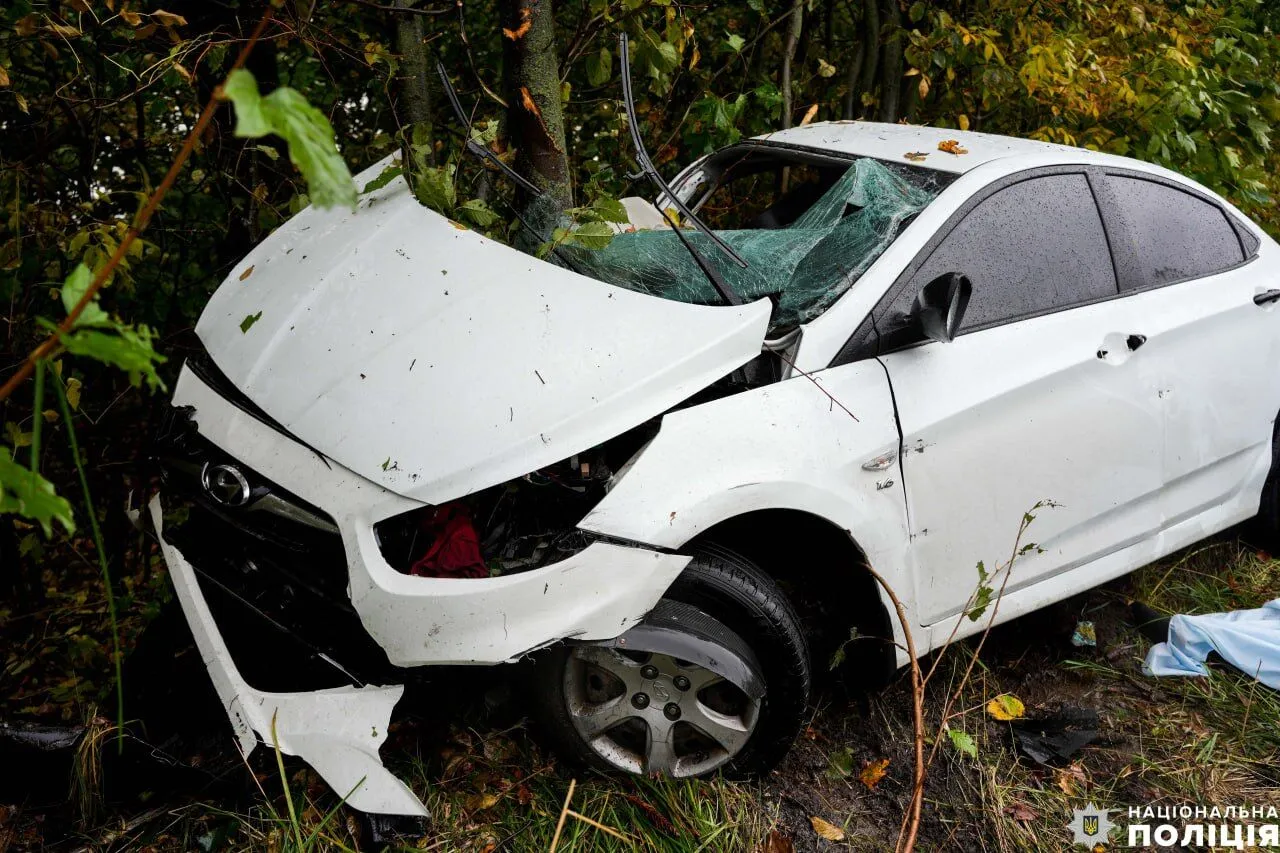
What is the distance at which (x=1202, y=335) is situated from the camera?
3.36m

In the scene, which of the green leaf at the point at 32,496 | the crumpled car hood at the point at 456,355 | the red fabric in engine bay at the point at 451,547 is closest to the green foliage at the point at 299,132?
the green leaf at the point at 32,496

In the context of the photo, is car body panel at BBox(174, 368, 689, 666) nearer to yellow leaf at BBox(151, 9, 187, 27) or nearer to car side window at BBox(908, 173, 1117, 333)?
car side window at BBox(908, 173, 1117, 333)

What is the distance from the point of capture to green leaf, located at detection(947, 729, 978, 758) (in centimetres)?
294

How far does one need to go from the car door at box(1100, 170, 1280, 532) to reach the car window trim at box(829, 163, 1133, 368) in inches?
2.7

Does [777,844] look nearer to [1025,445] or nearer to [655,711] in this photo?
[655,711]

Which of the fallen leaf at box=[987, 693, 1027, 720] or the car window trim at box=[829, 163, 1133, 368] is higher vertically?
the car window trim at box=[829, 163, 1133, 368]

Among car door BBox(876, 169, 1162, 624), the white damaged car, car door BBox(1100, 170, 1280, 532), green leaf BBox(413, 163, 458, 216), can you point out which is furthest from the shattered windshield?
car door BBox(1100, 170, 1280, 532)

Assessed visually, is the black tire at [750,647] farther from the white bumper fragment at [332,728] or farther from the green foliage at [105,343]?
the green foliage at [105,343]

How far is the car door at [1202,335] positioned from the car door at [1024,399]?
0.11 meters

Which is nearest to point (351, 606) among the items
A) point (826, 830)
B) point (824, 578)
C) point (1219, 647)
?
point (824, 578)

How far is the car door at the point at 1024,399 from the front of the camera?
274cm

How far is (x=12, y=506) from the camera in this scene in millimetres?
1214

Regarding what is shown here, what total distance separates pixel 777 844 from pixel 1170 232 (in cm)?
240

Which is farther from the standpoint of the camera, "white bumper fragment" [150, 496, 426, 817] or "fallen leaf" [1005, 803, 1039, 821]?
"fallen leaf" [1005, 803, 1039, 821]
